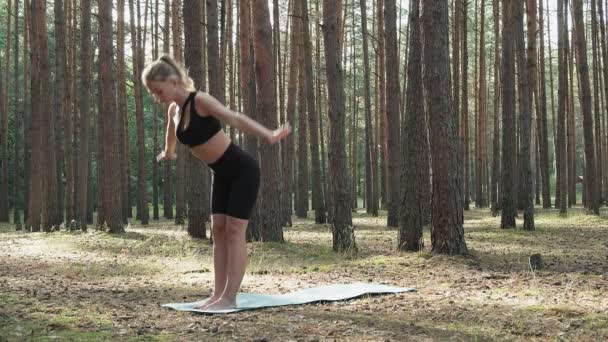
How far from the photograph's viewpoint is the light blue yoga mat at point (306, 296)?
6.21m

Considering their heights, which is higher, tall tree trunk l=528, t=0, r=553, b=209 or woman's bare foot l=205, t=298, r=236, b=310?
tall tree trunk l=528, t=0, r=553, b=209

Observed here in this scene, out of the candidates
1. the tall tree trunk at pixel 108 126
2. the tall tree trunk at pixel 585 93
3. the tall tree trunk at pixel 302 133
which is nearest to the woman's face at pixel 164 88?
the tall tree trunk at pixel 108 126

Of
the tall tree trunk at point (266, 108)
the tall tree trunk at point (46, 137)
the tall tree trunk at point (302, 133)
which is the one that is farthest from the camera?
the tall tree trunk at point (302, 133)

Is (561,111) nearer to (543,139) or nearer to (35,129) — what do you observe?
(543,139)

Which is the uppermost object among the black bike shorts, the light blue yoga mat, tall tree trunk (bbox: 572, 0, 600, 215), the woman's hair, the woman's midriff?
tall tree trunk (bbox: 572, 0, 600, 215)

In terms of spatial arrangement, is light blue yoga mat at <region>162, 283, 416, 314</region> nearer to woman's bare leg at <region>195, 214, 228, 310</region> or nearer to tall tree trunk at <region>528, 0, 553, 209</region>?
woman's bare leg at <region>195, 214, 228, 310</region>

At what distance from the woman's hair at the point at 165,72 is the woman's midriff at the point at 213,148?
0.46 meters

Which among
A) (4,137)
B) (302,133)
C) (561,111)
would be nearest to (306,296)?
(302,133)

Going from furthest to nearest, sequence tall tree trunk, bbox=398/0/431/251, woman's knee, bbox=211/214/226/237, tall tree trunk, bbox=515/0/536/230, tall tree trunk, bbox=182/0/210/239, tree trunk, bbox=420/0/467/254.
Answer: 1. tall tree trunk, bbox=515/0/536/230
2. tall tree trunk, bbox=182/0/210/239
3. tall tree trunk, bbox=398/0/431/251
4. tree trunk, bbox=420/0/467/254
5. woman's knee, bbox=211/214/226/237

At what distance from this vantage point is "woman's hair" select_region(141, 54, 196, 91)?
5.66m

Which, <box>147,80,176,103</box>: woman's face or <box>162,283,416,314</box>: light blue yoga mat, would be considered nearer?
<box>147,80,176,103</box>: woman's face

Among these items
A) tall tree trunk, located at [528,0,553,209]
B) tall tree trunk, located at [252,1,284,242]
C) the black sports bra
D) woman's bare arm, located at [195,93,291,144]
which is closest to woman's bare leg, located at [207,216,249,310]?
the black sports bra

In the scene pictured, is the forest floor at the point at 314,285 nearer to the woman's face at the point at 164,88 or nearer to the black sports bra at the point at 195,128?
the black sports bra at the point at 195,128

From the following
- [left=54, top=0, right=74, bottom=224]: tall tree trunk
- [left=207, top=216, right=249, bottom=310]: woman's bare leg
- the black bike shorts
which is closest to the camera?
the black bike shorts
